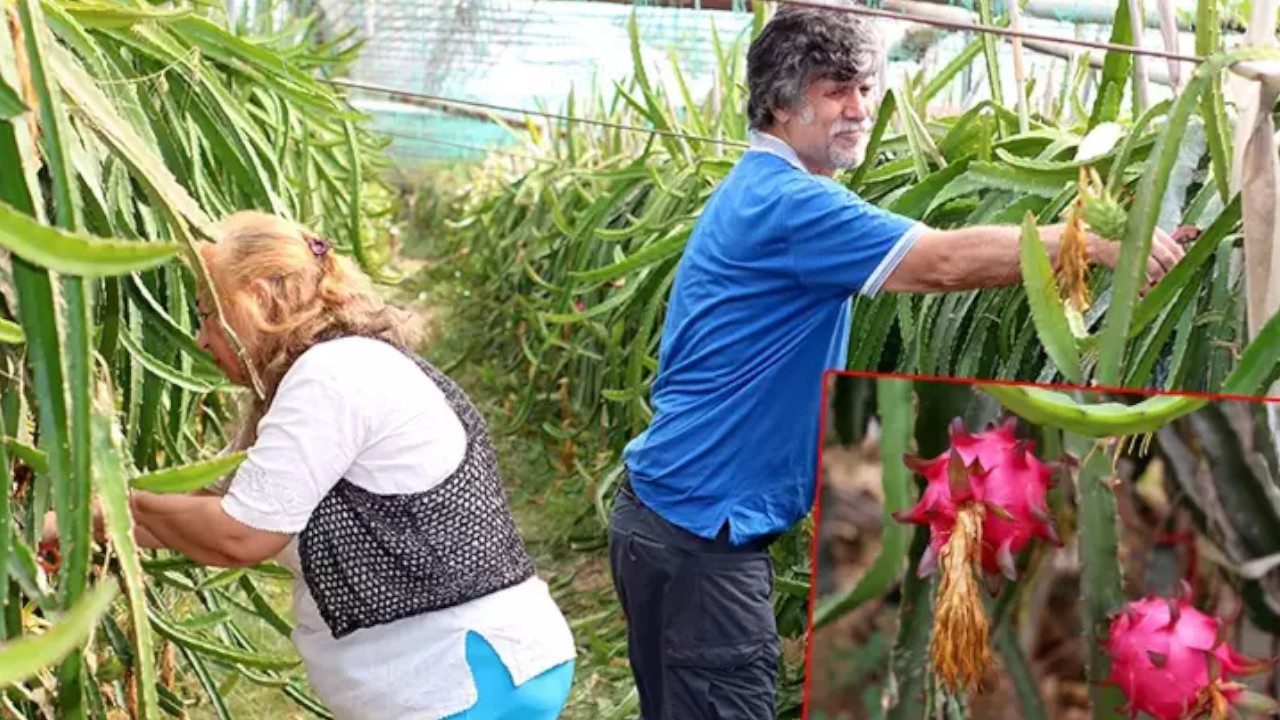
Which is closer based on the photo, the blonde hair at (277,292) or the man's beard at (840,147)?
the blonde hair at (277,292)

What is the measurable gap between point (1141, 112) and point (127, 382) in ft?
2.93

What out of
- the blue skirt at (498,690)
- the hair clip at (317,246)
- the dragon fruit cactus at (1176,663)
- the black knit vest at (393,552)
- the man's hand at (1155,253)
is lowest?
the blue skirt at (498,690)

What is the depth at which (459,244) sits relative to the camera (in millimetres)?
6012

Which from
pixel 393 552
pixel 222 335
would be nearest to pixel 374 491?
pixel 393 552

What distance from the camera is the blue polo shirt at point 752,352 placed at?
5.29 feet

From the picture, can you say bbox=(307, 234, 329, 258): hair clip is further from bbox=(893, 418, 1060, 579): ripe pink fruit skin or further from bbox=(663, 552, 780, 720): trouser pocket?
bbox=(893, 418, 1060, 579): ripe pink fruit skin

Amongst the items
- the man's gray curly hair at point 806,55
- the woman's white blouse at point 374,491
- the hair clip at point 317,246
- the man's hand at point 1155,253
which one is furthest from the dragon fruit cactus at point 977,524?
the man's gray curly hair at point 806,55

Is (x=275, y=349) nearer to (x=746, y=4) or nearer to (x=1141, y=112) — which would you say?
(x=1141, y=112)

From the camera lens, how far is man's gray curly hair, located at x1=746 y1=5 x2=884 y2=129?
1.67 meters

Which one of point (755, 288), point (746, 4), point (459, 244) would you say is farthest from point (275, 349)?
point (459, 244)

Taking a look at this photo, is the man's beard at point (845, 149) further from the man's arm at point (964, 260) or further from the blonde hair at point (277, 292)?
the blonde hair at point (277, 292)

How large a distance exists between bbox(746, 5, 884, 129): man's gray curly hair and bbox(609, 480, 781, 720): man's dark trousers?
0.42 metres

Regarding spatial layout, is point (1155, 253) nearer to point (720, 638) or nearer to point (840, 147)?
point (840, 147)

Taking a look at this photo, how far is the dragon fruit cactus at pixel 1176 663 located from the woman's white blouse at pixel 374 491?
795 mm
